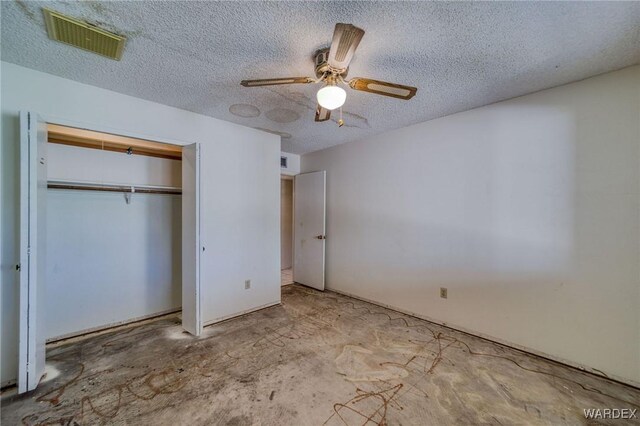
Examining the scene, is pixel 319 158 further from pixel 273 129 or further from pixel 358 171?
pixel 273 129

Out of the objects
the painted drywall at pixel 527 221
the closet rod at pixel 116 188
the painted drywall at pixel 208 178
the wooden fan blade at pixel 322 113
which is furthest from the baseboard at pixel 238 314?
the wooden fan blade at pixel 322 113

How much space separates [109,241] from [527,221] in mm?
4528

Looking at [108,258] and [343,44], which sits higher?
[343,44]

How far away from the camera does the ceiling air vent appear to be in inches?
60.2

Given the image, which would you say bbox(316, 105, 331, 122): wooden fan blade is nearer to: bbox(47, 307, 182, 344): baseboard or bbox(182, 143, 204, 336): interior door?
bbox(182, 143, 204, 336): interior door

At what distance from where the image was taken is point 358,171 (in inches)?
155

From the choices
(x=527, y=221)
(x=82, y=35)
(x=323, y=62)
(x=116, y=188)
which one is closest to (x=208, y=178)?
(x=116, y=188)

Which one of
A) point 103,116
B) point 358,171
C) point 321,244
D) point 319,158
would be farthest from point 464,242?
point 103,116

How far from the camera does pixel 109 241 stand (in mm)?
2920

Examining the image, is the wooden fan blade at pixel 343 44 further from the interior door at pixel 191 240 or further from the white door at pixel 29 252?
the white door at pixel 29 252

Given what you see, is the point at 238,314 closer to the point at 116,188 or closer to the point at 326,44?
the point at 116,188

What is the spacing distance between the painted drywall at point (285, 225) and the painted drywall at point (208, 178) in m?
2.20

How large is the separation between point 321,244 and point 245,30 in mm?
3278

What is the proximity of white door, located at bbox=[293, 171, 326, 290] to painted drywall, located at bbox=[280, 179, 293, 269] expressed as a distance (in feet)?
3.51
